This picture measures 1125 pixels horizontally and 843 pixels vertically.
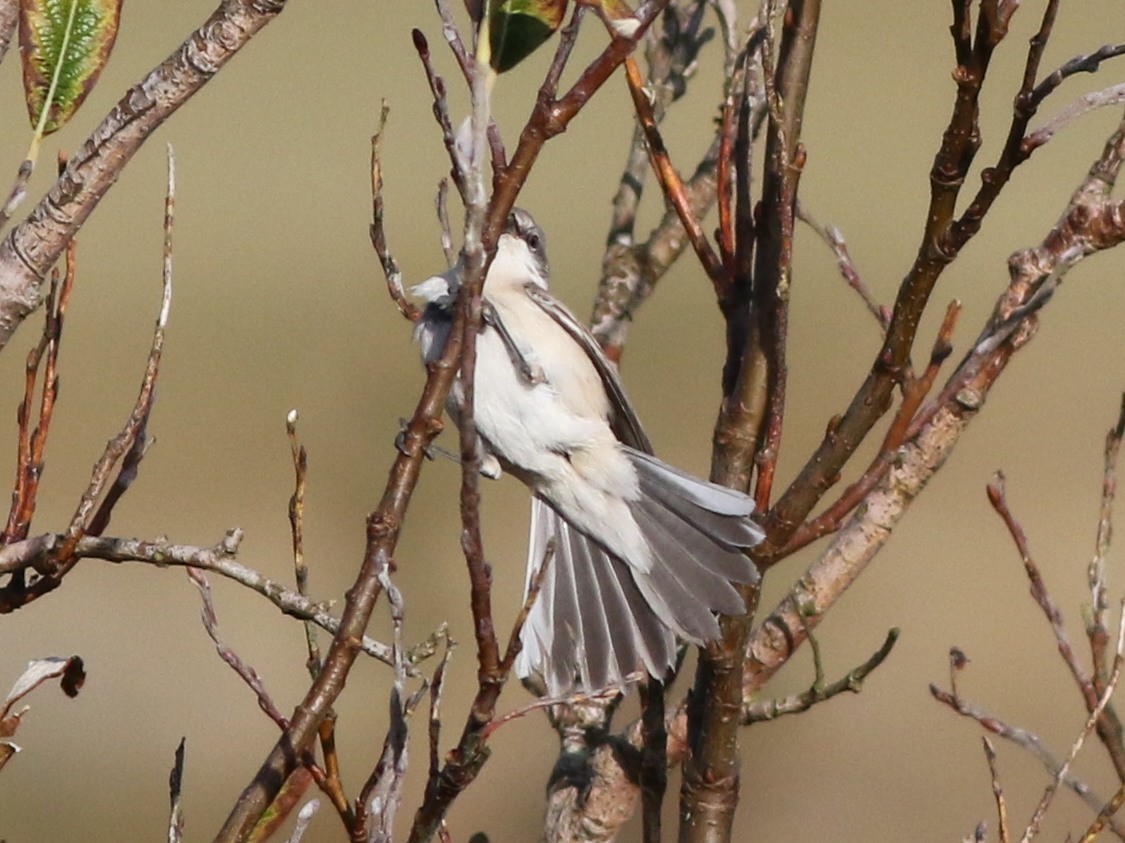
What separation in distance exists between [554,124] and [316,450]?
20.3 ft

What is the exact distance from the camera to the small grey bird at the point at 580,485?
2.57 m

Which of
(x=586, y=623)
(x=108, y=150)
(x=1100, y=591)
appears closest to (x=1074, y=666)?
(x=1100, y=591)

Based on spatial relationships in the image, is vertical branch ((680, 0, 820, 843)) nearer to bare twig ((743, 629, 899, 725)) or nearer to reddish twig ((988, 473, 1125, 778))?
bare twig ((743, 629, 899, 725))

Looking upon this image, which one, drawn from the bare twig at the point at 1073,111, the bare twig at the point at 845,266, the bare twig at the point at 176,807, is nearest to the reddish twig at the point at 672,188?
the bare twig at the point at 845,266

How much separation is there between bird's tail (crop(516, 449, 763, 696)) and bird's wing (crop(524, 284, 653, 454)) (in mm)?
113

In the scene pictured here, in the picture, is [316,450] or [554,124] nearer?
[554,124]

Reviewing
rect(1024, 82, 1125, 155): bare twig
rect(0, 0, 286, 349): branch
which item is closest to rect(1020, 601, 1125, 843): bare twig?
rect(1024, 82, 1125, 155): bare twig

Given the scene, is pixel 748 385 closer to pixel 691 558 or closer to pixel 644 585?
pixel 691 558

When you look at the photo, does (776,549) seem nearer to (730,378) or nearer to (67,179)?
(730,378)

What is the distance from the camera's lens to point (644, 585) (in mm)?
2629

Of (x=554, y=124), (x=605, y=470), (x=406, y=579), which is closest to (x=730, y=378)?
(x=605, y=470)

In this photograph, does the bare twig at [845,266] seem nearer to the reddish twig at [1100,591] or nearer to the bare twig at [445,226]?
the reddish twig at [1100,591]

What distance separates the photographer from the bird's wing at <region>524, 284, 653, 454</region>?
8.74ft

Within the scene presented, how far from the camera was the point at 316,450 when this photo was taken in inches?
291
